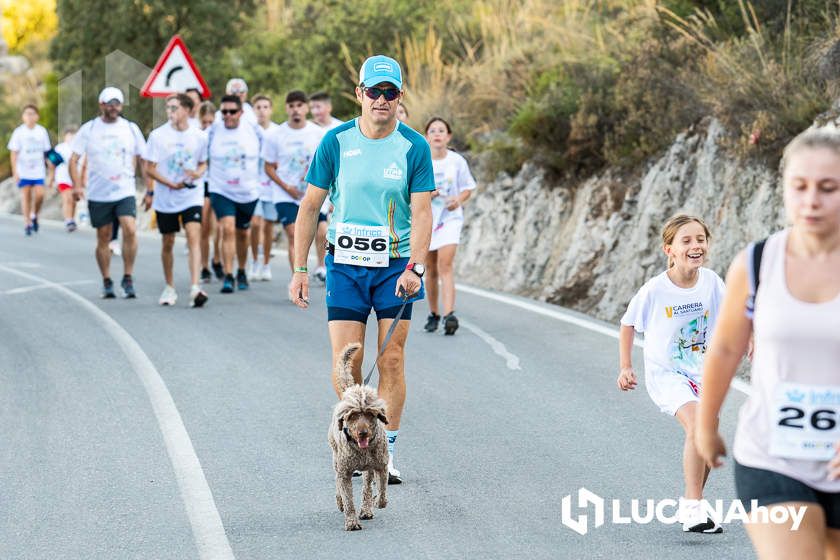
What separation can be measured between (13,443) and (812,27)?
10.2 metres

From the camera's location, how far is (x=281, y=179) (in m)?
15.9

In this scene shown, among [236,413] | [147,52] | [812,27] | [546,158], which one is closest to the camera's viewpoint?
[236,413]

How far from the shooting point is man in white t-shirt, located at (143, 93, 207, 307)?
14883mm

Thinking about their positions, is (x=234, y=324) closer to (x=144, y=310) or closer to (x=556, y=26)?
(x=144, y=310)

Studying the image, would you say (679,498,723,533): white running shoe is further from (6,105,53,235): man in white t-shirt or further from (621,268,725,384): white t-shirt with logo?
(6,105,53,235): man in white t-shirt

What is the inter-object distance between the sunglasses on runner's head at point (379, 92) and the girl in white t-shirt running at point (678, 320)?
1535 millimetres

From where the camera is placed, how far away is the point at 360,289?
7.30 meters

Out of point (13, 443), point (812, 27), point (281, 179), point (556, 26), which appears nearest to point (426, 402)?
point (13, 443)

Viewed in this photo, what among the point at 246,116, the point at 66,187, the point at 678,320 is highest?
the point at 246,116

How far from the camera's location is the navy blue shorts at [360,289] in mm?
7266

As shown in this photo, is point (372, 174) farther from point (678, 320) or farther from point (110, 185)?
point (110, 185)

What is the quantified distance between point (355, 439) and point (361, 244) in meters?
1.19

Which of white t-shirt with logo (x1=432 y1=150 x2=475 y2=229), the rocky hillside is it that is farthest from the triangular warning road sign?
white t-shirt with logo (x1=432 y1=150 x2=475 y2=229)

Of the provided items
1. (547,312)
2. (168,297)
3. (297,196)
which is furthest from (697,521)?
(297,196)
